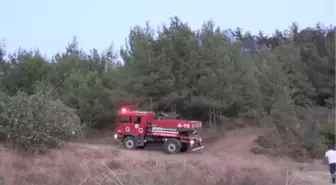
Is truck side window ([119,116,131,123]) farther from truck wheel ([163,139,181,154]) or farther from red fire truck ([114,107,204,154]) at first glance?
truck wheel ([163,139,181,154])

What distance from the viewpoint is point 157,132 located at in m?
29.1

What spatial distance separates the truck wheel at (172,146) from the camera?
28719 millimetres

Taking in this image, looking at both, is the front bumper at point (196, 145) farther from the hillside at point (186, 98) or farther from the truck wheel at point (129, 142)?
the truck wheel at point (129, 142)

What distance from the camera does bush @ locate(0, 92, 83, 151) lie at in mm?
21094

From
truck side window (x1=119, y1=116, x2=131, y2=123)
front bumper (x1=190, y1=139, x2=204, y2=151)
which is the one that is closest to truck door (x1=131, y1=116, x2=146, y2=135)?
truck side window (x1=119, y1=116, x2=131, y2=123)

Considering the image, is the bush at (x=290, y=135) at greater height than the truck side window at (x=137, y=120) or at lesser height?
lesser

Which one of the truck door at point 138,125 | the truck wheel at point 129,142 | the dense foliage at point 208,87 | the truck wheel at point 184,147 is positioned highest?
the dense foliage at point 208,87

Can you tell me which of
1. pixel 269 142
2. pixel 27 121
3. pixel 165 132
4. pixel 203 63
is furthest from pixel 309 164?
pixel 27 121

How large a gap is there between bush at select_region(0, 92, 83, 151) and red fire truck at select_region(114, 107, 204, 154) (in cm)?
695

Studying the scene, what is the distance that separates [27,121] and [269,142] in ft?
45.1

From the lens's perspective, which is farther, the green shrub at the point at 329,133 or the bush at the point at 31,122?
the green shrub at the point at 329,133

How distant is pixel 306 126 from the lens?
1156 inches

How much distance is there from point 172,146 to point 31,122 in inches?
376

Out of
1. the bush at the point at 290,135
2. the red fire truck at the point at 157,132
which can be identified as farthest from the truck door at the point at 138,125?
the bush at the point at 290,135
